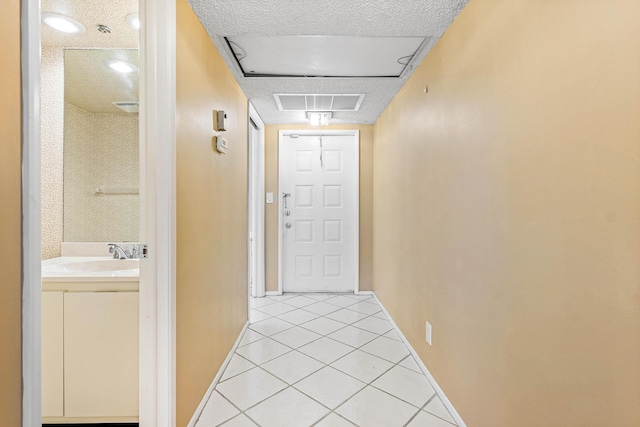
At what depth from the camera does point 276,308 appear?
133 inches

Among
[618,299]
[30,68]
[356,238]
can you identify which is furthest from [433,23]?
[356,238]

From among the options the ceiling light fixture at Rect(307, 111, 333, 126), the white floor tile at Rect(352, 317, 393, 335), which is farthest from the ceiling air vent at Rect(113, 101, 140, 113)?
the white floor tile at Rect(352, 317, 393, 335)

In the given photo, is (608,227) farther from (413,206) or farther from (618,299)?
(413,206)

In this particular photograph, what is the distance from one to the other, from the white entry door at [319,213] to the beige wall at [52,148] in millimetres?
2313

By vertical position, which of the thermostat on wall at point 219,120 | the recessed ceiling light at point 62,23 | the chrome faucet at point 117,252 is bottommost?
the chrome faucet at point 117,252

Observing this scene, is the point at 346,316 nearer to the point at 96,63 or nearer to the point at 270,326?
the point at 270,326

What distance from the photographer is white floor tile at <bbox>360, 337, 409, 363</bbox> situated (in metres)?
2.28

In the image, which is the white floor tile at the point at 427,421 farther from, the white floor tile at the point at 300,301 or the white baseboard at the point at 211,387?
the white floor tile at the point at 300,301

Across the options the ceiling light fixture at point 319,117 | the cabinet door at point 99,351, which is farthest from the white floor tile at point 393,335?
the ceiling light fixture at point 319,117

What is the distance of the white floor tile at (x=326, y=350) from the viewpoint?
2264mm

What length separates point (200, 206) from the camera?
165 cm

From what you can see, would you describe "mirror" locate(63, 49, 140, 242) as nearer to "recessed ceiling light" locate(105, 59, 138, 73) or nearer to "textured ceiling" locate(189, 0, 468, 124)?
"recessed ceiling light" locate(105, 59, 138, 73)

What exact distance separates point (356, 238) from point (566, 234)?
304 centimetres

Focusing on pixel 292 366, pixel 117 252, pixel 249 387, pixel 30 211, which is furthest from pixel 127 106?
pixel 292 366
